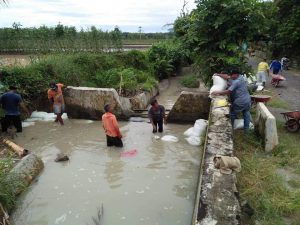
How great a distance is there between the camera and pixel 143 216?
207 inches

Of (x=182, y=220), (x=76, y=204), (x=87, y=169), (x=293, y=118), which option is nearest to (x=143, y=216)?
(x=182, y=220)

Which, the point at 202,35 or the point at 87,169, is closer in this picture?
the point at 87,169

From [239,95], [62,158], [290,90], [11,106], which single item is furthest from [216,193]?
[290,90]

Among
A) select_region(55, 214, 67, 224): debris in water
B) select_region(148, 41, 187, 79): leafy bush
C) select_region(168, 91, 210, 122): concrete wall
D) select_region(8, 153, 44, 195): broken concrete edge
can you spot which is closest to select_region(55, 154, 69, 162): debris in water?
select_region(8, 153, 44, 195): broken concrete edge

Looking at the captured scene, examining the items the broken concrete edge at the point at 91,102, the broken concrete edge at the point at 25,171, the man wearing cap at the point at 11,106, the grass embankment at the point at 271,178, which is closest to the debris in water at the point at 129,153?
the broken concrete edge at the point at 25,171

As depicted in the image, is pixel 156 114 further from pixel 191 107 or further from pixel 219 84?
pixel 219 84

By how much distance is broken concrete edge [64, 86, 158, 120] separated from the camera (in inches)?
426

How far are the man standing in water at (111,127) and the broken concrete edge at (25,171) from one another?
1.78 metres

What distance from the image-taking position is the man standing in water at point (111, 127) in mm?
7852

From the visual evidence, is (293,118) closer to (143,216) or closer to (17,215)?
(143,216)

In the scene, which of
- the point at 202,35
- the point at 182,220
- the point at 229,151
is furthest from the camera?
the point at 202,35

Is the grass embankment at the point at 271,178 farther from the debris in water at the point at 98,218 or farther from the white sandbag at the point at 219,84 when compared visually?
the debris in water at the point at 98,218

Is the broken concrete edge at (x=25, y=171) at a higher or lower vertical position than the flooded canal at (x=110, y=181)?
higher

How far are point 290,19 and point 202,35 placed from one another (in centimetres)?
1236
